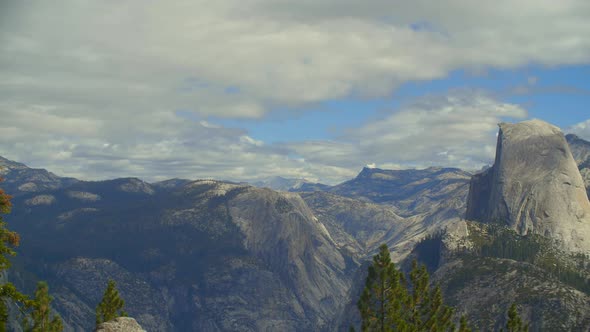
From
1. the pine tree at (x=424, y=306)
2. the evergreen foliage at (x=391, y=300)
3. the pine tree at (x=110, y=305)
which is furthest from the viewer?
the pine tree at (x=424, y=306)

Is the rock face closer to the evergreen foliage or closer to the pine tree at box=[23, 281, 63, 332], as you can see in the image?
the pine tree at box=[23, 281, 63, 332]

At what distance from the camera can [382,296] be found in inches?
3996

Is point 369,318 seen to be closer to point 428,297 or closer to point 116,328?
point 428,297

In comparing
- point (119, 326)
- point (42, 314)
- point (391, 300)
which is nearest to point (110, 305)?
point (42, 314)

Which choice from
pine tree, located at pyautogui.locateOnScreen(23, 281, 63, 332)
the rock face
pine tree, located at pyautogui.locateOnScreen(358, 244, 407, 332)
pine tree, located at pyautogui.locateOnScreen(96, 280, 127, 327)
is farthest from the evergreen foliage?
pine tree, located at pyautogui.locateOnScreen(23, 281, 63, 332)

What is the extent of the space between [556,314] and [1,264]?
593 feet

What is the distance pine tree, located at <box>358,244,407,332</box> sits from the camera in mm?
97875

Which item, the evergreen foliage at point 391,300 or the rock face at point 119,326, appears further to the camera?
the evergreen foliage at point 391,300

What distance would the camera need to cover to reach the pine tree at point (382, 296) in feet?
321

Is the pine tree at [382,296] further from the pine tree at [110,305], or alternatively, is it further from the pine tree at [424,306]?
the pine tree at [110,305]

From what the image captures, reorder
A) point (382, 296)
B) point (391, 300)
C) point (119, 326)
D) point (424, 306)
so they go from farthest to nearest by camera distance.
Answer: point (424, 306)
point (382, 296)
point (391, 300)
point (119, 326)

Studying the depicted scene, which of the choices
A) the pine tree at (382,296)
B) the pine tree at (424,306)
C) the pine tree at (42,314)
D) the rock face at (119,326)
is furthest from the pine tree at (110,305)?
the pine tree at (424,306)

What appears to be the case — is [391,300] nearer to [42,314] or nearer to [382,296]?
[382,296]

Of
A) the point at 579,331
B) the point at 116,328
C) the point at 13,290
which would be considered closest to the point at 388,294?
the point at 116,328
